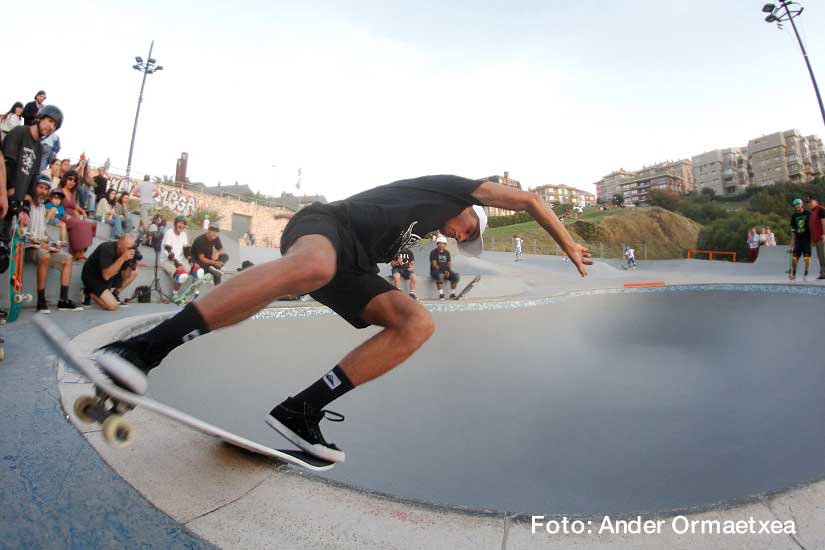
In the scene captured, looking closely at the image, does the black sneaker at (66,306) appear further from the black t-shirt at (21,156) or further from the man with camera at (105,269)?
the black t-shirt at (21,156)

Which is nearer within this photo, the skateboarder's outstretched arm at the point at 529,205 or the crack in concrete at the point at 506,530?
the crack in concrete at the point at 506,530

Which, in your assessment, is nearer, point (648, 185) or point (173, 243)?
point (173, 243)

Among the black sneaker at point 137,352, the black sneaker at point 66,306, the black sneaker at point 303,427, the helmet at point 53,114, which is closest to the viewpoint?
the black sneaker at point 137,352

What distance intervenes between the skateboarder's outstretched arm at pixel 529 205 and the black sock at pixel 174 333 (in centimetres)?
134

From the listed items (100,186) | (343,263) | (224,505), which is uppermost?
(100,186)

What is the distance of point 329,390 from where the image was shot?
1.83 m

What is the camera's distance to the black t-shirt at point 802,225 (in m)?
8.09

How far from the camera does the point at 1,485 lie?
1191mm

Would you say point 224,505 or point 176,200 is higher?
point 176,200

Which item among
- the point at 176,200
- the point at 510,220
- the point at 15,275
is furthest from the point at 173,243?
the point at 510,220

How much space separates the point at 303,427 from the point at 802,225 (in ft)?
34.7

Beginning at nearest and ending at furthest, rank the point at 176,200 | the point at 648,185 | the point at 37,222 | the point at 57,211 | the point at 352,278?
the point at 352,278 → the point at 37,222 → the point at 57,211 → the point at 176,200 → the point at 648,185

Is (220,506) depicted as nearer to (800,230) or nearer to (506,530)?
(506,530)

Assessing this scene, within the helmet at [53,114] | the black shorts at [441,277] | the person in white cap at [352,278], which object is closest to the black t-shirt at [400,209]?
the person in white cap at [352,278]
